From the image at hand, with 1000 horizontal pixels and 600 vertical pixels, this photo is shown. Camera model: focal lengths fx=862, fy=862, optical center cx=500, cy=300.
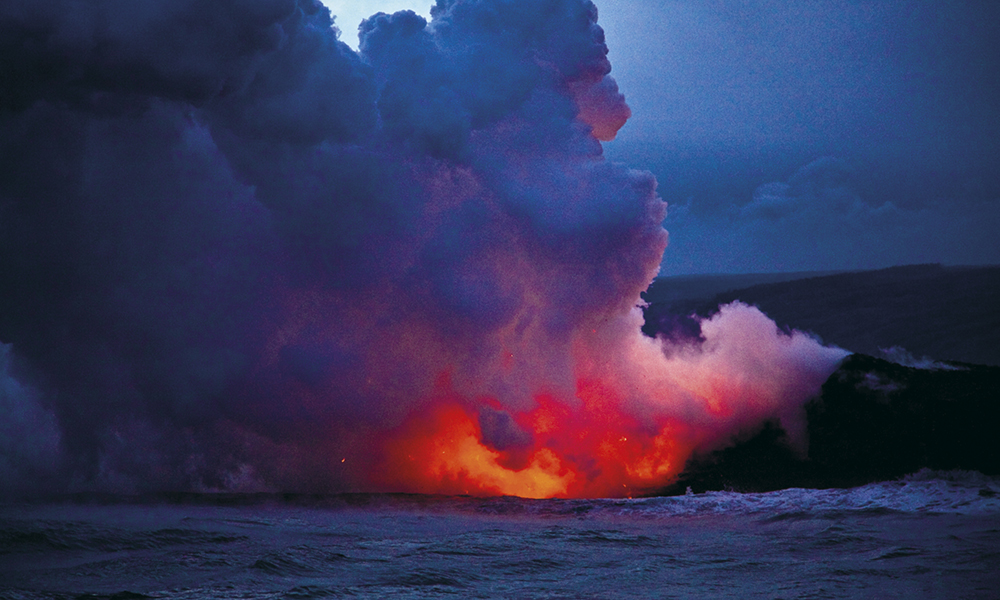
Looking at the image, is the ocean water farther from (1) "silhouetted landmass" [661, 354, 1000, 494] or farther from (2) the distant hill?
(2) the distant hill

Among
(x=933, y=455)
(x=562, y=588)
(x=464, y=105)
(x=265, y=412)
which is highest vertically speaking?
(x=464, y=105)

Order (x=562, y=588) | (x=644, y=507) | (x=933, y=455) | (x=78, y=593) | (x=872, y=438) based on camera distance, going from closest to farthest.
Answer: (x=78, y=593)
(x=562, y=588)
(x=644, y=507)
(x=933, y=455)
(x=872, y=438)

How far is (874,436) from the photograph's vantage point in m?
25.9

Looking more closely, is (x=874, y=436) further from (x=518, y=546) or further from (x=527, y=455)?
(x=518, y=546)

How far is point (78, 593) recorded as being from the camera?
12680mm

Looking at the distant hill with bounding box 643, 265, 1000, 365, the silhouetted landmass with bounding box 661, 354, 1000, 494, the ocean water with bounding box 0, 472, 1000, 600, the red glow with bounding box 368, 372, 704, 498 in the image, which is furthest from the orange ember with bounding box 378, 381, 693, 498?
the distant hill with bounding box 643, 265, 1000, 365

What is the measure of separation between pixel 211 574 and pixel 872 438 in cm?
1971

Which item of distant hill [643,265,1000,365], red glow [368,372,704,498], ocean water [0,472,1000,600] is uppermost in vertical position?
distant hill [643,265,1000,365]

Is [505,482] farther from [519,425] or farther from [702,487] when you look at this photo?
[702,487]

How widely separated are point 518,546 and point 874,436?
1410 cm

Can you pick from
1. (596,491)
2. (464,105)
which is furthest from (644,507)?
(464,105)

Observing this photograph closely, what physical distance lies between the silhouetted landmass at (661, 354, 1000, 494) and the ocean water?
4.37 feet

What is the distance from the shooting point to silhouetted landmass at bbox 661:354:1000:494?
24.0 meters

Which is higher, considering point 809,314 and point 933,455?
point 809,314
